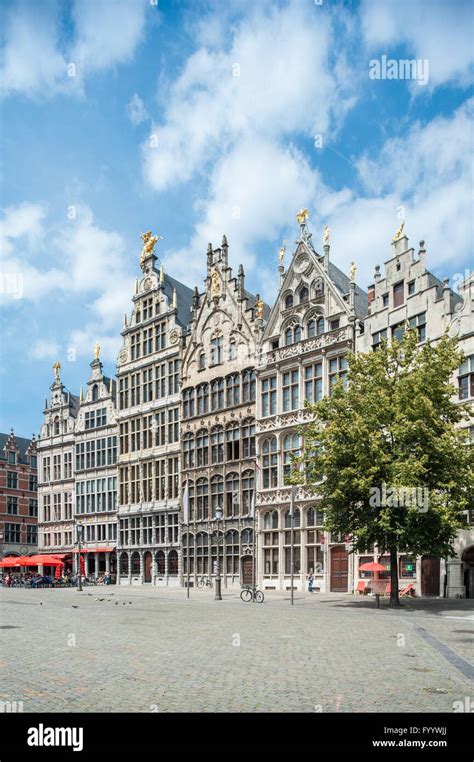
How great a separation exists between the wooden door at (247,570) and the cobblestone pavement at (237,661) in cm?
2446

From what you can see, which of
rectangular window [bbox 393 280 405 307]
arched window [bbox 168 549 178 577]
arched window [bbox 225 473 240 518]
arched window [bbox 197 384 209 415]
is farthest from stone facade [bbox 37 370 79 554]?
rectangular window [bbox 393 280 405 307]

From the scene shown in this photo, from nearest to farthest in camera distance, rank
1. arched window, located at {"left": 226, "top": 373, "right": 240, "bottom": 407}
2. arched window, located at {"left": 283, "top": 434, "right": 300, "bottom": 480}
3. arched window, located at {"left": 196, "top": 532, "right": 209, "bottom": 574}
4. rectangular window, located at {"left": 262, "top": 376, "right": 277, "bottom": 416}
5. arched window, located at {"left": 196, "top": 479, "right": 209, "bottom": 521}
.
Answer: arched window, located at {"left": 283, "top": 434, "right": 300, "bottom": 480} < rectangular window, located at {"left": 262, "top": 376, "right": 277, "bottom": 416} < arched window, located at {"left": 226, "top": 373, "right": 240, "bottom": 407} < arched window, located at {"left": 196, "top": 532, "right": 209, "bottom": 574} < arched window, located at {"left": 196, "top": 479, "right": 209, "bottom": 521}

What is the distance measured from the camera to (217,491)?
57.1 m

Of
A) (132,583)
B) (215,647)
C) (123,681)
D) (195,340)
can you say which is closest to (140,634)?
(215,647)

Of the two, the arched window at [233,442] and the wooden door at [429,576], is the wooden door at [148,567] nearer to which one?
the arched window at [233,442]

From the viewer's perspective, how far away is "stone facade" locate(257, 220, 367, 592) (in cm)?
4841

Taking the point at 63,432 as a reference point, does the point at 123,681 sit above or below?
below

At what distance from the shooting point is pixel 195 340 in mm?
61156

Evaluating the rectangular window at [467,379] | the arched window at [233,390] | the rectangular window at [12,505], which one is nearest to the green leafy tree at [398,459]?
the rectangular window at [467,379]

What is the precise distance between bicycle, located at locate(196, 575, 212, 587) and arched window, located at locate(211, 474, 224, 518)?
477 cm

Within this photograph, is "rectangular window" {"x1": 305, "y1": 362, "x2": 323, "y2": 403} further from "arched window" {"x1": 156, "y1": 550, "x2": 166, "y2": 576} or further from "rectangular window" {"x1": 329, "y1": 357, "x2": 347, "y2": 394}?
"arched window" {"x1": 156, "y1": 550, "x2": 166, "y2": 576}

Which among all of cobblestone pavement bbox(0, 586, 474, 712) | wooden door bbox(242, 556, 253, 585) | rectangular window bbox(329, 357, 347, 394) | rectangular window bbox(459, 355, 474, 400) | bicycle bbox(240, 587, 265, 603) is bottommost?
wooden door bbox(242, 556, 253, 585)
